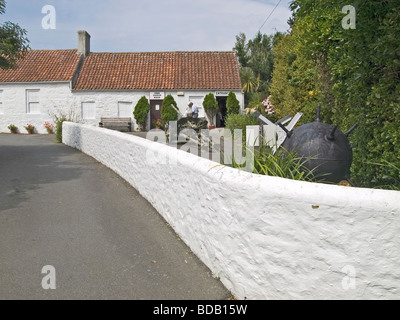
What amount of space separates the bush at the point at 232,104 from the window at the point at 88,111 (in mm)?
9042

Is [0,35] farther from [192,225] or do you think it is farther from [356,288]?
[356,288]

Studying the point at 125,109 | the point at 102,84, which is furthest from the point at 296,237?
the point at 102,84

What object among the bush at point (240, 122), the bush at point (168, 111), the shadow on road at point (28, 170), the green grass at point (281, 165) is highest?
the bush at point (168, 111)

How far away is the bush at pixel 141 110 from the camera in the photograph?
26797mm

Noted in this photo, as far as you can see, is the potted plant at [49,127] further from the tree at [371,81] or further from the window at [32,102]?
the tree at [371,81]

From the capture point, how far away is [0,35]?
1246 centimetres

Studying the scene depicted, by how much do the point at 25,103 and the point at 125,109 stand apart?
698 centimetres

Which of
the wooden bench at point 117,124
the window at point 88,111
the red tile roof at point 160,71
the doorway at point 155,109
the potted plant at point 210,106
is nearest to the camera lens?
the potted plant at point 210,106

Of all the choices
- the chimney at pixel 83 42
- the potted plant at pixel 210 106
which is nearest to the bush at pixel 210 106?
the potted plant at pixel 210 106

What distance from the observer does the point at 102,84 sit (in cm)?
2748

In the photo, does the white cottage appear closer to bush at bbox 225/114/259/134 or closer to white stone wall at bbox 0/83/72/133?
white stone wall at bbox 0/83/72/133
